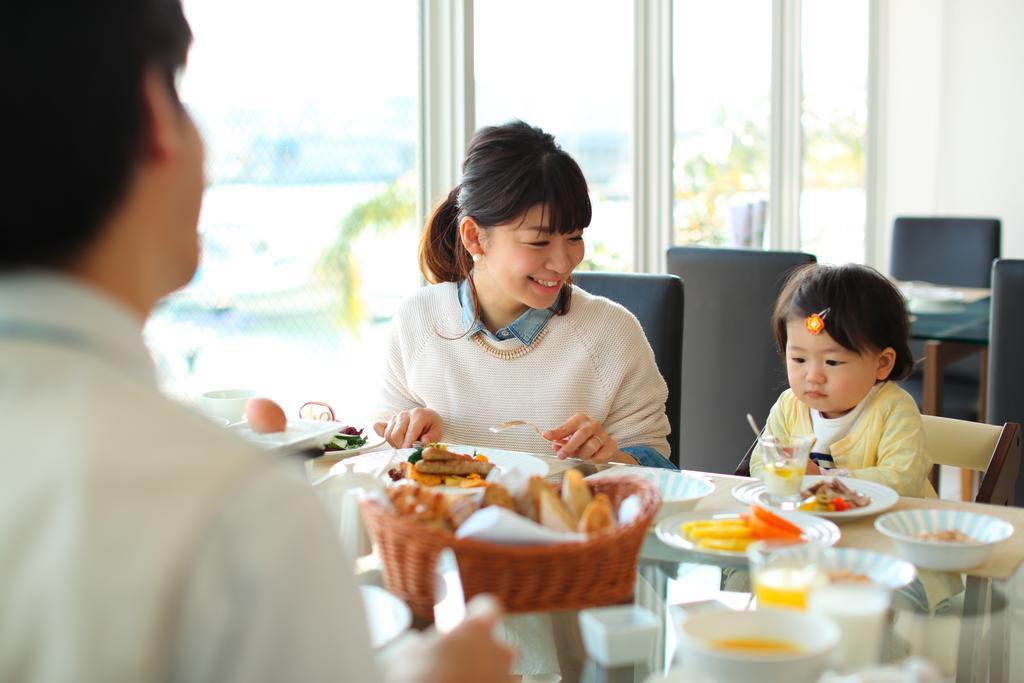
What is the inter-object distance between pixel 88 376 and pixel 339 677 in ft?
0.71

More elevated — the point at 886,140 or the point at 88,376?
the point at 886,140

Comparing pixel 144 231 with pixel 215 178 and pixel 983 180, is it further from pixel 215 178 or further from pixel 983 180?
pixel 983 180

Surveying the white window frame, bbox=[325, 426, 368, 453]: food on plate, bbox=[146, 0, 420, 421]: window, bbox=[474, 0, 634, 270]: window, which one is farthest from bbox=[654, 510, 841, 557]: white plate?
bbox=[474, 0, 634, 270]: window

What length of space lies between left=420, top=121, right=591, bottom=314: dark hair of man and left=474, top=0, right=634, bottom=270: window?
1.05 meters

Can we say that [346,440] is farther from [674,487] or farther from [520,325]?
[674,487]

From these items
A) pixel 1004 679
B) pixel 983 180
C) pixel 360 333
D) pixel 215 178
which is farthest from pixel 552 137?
A: pixel 983 180

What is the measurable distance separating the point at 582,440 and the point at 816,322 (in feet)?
1.92

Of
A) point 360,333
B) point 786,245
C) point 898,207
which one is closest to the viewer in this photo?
point 360,333

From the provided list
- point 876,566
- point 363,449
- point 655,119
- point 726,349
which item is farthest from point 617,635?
point 655,119

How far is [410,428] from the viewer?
1.89m

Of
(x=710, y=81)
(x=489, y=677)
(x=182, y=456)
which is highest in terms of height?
(x=710, y=81)

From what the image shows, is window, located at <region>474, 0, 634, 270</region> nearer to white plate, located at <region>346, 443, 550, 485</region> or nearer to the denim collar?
the denim collar

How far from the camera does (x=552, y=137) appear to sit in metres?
2.02

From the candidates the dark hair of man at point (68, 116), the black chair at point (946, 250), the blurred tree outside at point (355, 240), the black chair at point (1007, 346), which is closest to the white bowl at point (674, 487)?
the dark hair of man at point (68, 116)
